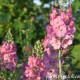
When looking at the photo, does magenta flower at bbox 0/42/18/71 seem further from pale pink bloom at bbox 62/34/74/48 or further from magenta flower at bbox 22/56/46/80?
pale pink bloom at bbox 62/34/74/48

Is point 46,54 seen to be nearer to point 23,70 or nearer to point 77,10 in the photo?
point 23,70

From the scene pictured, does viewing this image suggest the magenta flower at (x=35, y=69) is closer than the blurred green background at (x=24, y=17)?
Yes

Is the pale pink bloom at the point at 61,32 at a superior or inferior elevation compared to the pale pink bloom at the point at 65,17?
inferior

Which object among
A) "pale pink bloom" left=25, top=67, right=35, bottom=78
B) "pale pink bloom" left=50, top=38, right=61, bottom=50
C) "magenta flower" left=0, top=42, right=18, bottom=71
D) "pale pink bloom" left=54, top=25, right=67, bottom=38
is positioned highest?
"pale pink bloom" left=54, top=25, right=67, bottom=38

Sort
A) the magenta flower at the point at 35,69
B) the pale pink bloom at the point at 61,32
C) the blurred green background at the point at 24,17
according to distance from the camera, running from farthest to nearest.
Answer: the blurred green background at the point at 24,17 → the magenta flower at the point at 35,69 → the pale pink bloom at the point at 61,32

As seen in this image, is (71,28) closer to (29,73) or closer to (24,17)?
(29,73)

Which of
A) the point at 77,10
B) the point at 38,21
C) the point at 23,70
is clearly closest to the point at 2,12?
the point at 38,21

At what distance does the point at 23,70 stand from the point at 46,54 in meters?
0.27

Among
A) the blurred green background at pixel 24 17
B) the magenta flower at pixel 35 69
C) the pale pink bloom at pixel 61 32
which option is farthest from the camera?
the blurred green background at pixel 24 17

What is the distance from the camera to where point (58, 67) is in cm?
346

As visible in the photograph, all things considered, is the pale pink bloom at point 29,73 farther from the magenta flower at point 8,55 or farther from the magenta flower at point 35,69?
the magenta flower at point 8,55

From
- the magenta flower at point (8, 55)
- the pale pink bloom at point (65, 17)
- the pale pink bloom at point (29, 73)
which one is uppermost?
the pale pink bloom at point (65, 17)

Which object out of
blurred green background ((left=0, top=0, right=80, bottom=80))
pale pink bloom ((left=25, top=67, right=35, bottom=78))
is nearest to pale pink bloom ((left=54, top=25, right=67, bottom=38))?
pale pink bloom ((left=25, top=67, right=35, bottom=78))

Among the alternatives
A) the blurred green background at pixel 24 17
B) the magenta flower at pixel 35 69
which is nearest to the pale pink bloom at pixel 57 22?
the magenta flower at pixel 35 69
